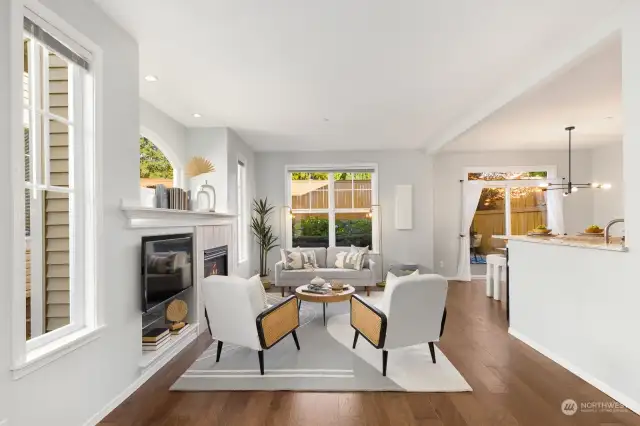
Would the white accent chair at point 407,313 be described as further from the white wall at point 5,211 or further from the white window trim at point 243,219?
the white window trim at point 243,219

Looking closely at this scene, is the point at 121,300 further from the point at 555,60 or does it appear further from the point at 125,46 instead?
the point at 555,60

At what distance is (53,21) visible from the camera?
2.05 meters

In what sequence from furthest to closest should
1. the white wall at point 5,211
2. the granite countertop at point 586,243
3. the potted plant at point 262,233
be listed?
the potted plant at point 262,233 < the granite countertop at point 586,243 < the white wall at point 5,211

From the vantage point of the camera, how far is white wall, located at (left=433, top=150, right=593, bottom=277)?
757 centimetres

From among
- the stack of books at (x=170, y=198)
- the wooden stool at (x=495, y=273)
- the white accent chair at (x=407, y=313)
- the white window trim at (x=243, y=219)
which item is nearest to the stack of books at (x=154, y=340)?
the stack of books at (x=170, y=198)

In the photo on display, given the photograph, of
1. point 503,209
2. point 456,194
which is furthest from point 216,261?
point 503,209

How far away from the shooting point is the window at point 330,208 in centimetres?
768

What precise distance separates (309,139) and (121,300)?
446 centimetres

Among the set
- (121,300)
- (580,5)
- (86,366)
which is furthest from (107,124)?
(580,5)

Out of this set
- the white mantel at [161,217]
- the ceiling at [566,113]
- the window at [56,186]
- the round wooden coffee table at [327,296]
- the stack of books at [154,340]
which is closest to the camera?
the window at [56,186]

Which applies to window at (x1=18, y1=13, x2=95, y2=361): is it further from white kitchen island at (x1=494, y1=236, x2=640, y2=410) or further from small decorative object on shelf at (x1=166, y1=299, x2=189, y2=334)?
white kitchen island at (x1=494, y1=236, x2=640, y2=410)

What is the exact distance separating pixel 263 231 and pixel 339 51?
4.54 m

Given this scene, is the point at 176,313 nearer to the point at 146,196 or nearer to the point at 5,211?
the point at 146,196

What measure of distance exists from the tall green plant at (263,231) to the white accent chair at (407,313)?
4.12 meters
